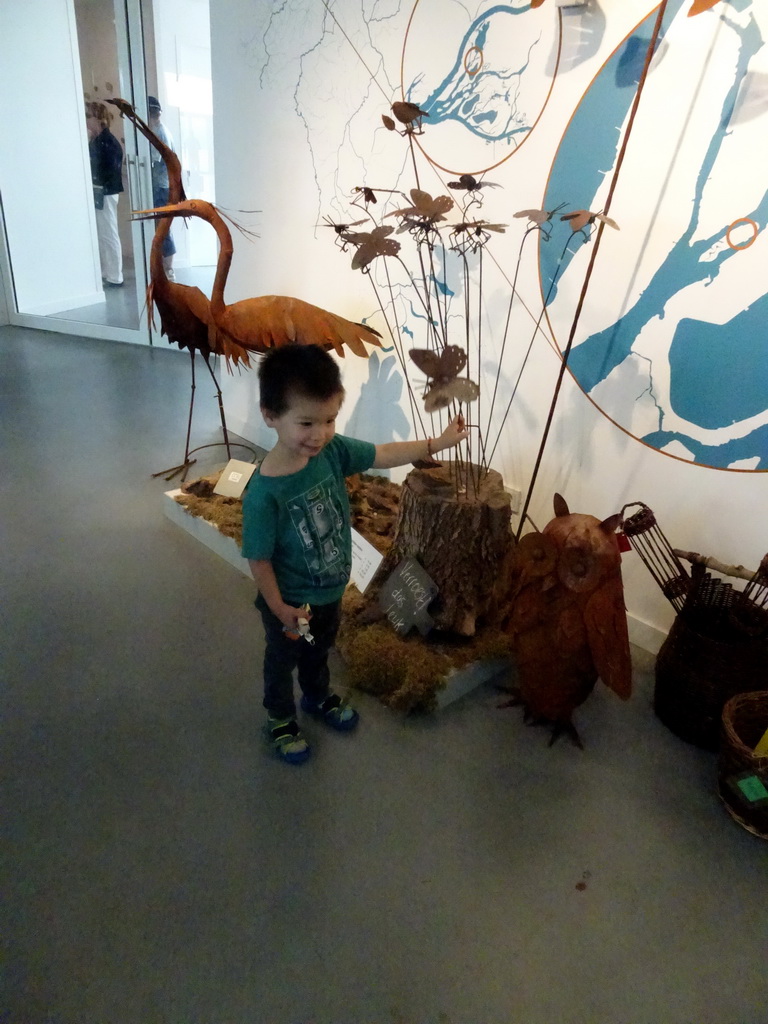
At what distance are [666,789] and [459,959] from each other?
0.65m

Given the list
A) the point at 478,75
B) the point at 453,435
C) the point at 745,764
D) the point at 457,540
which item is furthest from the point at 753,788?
the point at 478,75

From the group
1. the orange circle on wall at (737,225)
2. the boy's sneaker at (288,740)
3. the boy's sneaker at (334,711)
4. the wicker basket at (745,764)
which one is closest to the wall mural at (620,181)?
the orange circle on wall at (737,225)

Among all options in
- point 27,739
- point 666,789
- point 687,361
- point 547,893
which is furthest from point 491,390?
point 27,739

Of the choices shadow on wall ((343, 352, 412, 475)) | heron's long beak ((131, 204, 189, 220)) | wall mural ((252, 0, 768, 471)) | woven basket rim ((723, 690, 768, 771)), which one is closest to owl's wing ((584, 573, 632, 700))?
woven basket rim ((723, 690, 768, 771))

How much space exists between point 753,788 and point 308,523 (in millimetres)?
1060

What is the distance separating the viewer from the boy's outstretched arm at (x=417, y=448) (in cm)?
136

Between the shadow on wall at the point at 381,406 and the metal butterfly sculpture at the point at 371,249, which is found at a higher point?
the metal butterfly sculpture at the point at 371,249

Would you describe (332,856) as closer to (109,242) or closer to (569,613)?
(569,613)

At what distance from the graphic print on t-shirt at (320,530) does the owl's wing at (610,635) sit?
57 centimetres

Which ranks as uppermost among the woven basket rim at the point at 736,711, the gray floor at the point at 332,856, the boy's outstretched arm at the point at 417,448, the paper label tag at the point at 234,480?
the boy's outstretched arm at the point at 417,448

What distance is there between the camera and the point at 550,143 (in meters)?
1.70

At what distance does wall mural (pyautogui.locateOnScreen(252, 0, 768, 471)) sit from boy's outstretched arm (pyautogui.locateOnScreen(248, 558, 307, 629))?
0.89 metres

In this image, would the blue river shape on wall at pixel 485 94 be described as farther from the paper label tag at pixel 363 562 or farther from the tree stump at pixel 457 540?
the paper label tag at pixel 363 562

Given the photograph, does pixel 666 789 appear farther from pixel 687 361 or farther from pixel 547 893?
pixel 687 361
